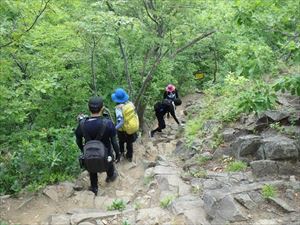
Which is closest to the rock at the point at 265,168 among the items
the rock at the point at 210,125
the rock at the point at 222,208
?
the rock at the point at 222,208

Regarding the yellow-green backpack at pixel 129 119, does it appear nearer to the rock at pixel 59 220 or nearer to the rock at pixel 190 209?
the rock at pixel 190 209

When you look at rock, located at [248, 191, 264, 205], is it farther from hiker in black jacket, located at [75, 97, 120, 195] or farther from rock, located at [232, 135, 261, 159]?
hiker in black jacket, located at [75, 97, 120, 195]

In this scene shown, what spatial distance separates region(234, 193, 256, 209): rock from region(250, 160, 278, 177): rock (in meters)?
1.21

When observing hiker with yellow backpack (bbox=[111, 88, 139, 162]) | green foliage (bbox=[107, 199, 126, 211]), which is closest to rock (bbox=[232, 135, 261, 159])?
hiker with yellow backpack (bbox=[111, 88, 139, 162])

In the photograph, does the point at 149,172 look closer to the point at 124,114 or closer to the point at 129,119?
the point at 129,119

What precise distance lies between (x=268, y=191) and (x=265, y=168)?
0.99 m

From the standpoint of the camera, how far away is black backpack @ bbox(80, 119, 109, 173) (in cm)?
667

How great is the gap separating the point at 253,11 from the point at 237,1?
0.30 metres

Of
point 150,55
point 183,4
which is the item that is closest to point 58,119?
point 150,55

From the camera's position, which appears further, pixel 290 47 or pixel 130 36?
pixel 130 36

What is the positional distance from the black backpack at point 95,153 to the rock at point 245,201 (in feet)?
7.81

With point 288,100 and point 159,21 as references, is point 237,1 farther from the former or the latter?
point 159,21

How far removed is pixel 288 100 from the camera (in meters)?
10.0

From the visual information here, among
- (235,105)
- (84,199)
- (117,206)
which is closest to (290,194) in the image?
(117,206)
